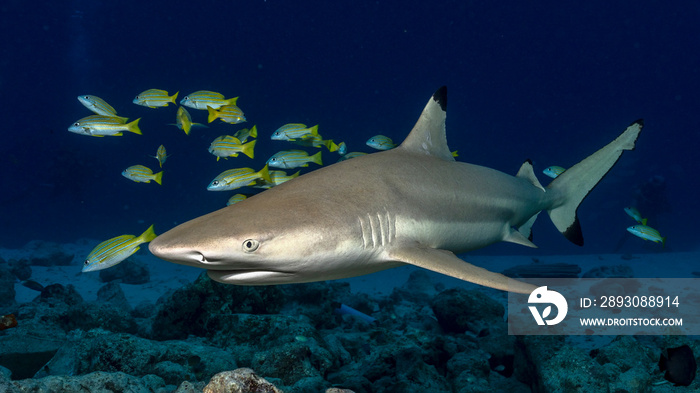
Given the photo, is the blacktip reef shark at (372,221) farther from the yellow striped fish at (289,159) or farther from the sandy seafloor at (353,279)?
the sandy seafloor at (353,279)

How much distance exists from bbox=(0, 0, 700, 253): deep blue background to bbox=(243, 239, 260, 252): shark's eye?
154ft

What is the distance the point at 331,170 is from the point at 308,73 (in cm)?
7877

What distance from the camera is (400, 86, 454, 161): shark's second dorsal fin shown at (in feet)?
13.1

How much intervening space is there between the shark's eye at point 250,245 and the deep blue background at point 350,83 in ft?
154

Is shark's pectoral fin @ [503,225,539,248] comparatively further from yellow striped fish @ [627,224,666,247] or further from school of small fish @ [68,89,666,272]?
yellow striped fish @ [627,224,666,247]

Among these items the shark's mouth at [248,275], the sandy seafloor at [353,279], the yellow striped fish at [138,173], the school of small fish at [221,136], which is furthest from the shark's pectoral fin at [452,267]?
the sandy seafloor at [353,279]

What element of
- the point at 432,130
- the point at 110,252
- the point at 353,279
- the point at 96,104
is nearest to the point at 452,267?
the point at 432,130

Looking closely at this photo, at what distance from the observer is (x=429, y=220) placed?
3.13 meters

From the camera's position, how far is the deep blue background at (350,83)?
172 ft

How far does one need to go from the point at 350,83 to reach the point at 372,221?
273 ft

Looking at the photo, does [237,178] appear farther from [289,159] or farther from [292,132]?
[292,132]

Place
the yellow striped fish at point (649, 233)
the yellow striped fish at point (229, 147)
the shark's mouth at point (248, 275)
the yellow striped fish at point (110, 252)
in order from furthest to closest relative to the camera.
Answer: the yellow striped fish at point (649, 233) < the yellow striped fish at point (229, 147) < the yellow striped fish at point (110, 252) < the shark's mouth at point (248, 275)

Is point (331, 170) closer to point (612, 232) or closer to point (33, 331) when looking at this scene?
point (33, 331)

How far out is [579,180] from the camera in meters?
4.94
